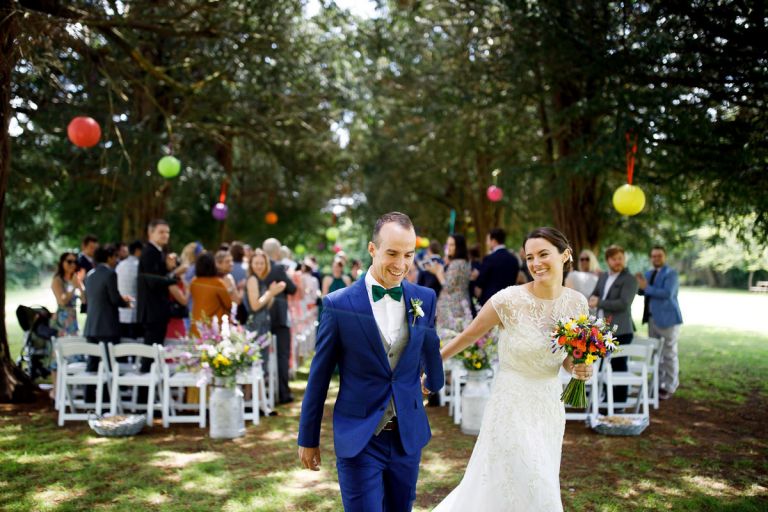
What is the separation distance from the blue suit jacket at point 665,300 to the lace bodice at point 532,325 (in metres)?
6.86

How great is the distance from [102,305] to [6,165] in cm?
229

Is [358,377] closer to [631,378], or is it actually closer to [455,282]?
[631,378]

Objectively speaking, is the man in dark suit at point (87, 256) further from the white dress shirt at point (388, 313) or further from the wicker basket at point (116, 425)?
the white dress shirt at point (388, 313)

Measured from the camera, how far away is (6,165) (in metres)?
9.38

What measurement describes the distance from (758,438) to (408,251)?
6959 mm

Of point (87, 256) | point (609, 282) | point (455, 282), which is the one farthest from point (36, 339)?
point (609, 282)

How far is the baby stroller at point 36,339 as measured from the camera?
11547 mm

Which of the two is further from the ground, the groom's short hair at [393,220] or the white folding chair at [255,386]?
the groom's short hair at [393,220]

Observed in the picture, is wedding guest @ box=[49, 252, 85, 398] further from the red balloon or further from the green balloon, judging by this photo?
the red balloon

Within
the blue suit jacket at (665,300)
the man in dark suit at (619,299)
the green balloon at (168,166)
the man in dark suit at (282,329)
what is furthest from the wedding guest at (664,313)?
the green balloon at (168,166)

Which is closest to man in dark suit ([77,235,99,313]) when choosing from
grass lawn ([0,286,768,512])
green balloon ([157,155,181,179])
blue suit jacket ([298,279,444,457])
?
green balloon ([157,155,181,179])

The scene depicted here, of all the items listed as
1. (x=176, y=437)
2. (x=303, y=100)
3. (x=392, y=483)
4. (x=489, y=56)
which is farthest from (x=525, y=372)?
(x=303, y=100)

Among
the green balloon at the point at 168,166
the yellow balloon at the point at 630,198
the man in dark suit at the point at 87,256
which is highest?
the green balloon at the point at 168,166

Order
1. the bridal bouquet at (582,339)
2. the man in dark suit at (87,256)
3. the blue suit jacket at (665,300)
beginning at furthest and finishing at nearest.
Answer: the man in dark suit at (87,256) < the blue suit jacket at (665,300) < the bridal bouquet at (582,339)
